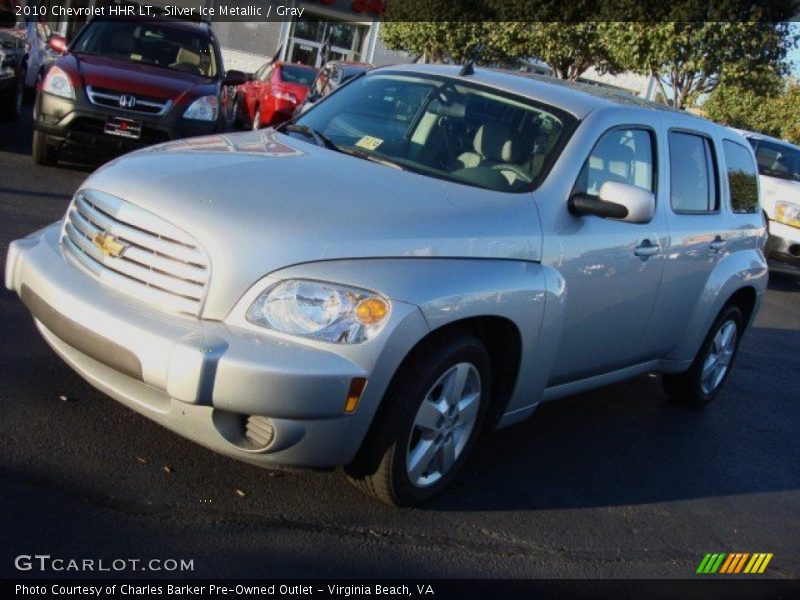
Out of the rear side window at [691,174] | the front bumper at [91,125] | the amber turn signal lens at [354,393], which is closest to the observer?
the amber turn signal lens at [354,393]

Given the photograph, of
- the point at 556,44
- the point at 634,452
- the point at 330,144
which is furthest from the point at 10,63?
the point at 556,44

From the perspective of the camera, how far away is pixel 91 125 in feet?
32.8

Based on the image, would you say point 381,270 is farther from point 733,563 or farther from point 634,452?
point 634,452

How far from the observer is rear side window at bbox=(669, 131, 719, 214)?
18.1 feet

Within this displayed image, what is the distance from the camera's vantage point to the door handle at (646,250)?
4.97m

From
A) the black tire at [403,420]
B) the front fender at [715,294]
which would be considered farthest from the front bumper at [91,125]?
the black tire at [403,420]

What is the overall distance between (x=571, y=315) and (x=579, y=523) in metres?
0.90

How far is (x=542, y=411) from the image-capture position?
586cm

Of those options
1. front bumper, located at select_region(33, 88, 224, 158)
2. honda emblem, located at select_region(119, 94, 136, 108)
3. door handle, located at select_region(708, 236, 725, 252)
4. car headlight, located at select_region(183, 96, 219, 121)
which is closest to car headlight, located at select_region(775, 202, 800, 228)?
car headlight, located at select_region(183, 96, 219, 121)

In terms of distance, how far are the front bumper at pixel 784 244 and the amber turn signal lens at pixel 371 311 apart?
33.3ft

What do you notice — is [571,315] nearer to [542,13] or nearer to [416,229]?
[416,229]

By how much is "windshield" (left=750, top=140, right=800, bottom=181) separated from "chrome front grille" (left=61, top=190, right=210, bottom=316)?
1149 cm

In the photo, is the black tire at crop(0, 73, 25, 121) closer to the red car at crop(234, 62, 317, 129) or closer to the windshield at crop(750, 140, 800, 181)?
the red car at crop(234, 62, 317, 129)

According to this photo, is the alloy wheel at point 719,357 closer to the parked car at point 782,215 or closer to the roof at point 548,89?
the roof at point 548,89
